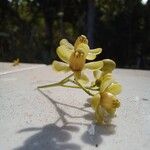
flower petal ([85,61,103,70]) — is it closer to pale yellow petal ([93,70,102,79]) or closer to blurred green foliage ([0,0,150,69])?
pale yellow petal ([93,70,102,79])

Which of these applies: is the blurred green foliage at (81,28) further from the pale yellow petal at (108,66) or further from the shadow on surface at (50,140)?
the shadow on surface at (50,140)

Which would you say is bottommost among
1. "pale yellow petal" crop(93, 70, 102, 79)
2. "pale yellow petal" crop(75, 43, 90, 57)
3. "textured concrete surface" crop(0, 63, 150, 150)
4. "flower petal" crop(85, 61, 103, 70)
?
"textured concrete surface" crop(0, 63, 150, 150)

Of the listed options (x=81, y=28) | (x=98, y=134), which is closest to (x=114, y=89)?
(x=98, y=134)

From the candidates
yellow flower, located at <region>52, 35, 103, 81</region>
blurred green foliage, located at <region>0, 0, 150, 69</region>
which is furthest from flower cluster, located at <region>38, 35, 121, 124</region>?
blurred green foliage, located at <region>0, 0, 150, 69</region>

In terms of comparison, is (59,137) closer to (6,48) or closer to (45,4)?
(6,48)

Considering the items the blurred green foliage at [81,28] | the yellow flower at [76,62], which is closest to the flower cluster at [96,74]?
the yellow flower at [76,62]

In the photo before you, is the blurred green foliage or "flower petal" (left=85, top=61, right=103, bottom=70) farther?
the blurred green foliage
